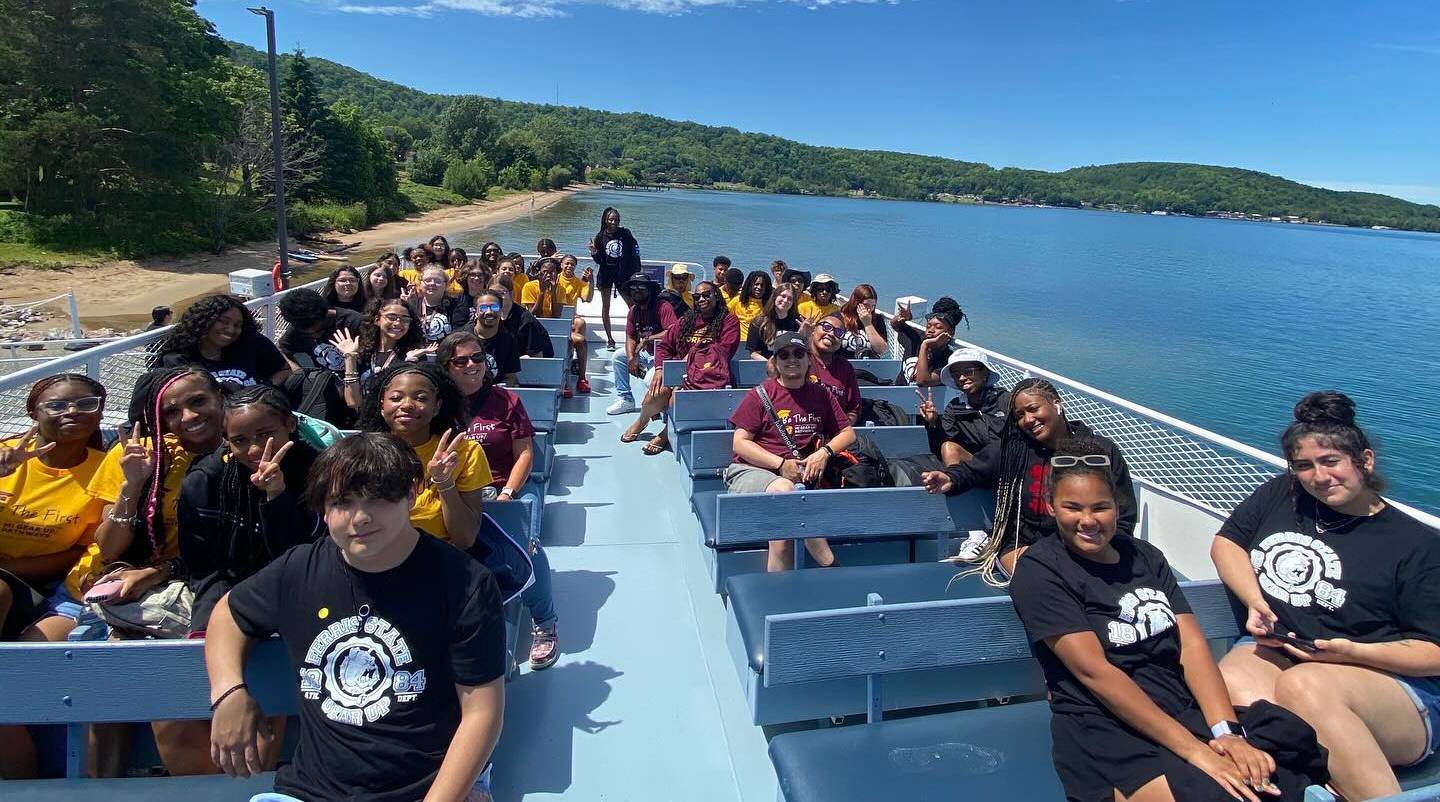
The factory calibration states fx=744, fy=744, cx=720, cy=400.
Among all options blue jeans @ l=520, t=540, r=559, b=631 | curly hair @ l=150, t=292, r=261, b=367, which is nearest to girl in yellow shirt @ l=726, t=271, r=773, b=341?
curly hair @ l=150, t=292, r=261, b=367

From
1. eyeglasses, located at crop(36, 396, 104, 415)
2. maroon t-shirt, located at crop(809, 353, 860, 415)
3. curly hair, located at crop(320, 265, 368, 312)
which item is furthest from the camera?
curly hair, located at crop(320, 265, 368, 312)

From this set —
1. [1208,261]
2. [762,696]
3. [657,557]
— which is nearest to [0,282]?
[657,557]

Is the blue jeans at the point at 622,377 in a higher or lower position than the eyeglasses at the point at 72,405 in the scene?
lower

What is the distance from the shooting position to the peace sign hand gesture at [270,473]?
86.7 inches

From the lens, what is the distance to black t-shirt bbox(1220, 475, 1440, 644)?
2.19m

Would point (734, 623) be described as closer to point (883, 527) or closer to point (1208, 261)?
point (883, 527)

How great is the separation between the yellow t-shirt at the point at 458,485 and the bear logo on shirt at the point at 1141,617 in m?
2.03

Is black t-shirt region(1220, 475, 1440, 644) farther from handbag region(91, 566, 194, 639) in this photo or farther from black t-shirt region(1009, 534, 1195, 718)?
A: handbag region(91, 566, 194, 639)

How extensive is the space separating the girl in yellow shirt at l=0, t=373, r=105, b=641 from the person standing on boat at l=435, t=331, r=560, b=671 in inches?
50.3

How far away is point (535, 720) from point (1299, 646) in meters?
2.53

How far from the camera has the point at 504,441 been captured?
11.9 feet

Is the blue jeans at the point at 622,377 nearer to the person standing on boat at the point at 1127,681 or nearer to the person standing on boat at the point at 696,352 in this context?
the person standing on boat at the point at 696,352

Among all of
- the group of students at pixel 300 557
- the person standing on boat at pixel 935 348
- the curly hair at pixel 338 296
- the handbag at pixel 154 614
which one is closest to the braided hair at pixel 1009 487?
the group of students at pixel 300 557

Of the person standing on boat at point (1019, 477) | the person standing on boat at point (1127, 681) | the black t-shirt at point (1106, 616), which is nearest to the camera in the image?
the person standing on boat at point (1127, 681)
